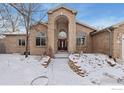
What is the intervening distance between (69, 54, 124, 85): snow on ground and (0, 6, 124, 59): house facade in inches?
10.5

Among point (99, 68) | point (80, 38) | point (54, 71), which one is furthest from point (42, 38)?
point (99, 68)

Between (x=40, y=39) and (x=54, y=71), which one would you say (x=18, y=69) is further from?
(x=40, y=39)

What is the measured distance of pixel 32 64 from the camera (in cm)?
602

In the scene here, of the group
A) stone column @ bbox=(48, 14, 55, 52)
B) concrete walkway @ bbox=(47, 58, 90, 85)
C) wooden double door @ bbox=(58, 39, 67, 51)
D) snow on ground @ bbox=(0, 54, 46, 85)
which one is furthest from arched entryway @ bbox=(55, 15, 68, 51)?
snow on ground @ bbox=(0, 54, 46, 85)

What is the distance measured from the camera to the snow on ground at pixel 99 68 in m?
5.22

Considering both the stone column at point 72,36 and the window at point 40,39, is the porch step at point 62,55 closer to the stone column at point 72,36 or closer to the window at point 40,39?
the stone column at point 72,36

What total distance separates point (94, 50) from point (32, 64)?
1.95 m

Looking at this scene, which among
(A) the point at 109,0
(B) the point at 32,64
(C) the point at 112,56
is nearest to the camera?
(A) the point at 109,0

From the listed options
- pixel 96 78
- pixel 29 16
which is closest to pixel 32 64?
pixel 29 16

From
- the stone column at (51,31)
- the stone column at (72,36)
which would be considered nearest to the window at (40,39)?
the stone column at (51,31)

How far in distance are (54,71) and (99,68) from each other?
1.11 metres

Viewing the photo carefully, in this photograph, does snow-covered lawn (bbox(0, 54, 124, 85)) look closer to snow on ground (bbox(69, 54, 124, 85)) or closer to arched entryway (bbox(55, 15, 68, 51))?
snow on ground (bbox(69, 54, 124, 85))

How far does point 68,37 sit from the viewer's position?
23.1 feet
